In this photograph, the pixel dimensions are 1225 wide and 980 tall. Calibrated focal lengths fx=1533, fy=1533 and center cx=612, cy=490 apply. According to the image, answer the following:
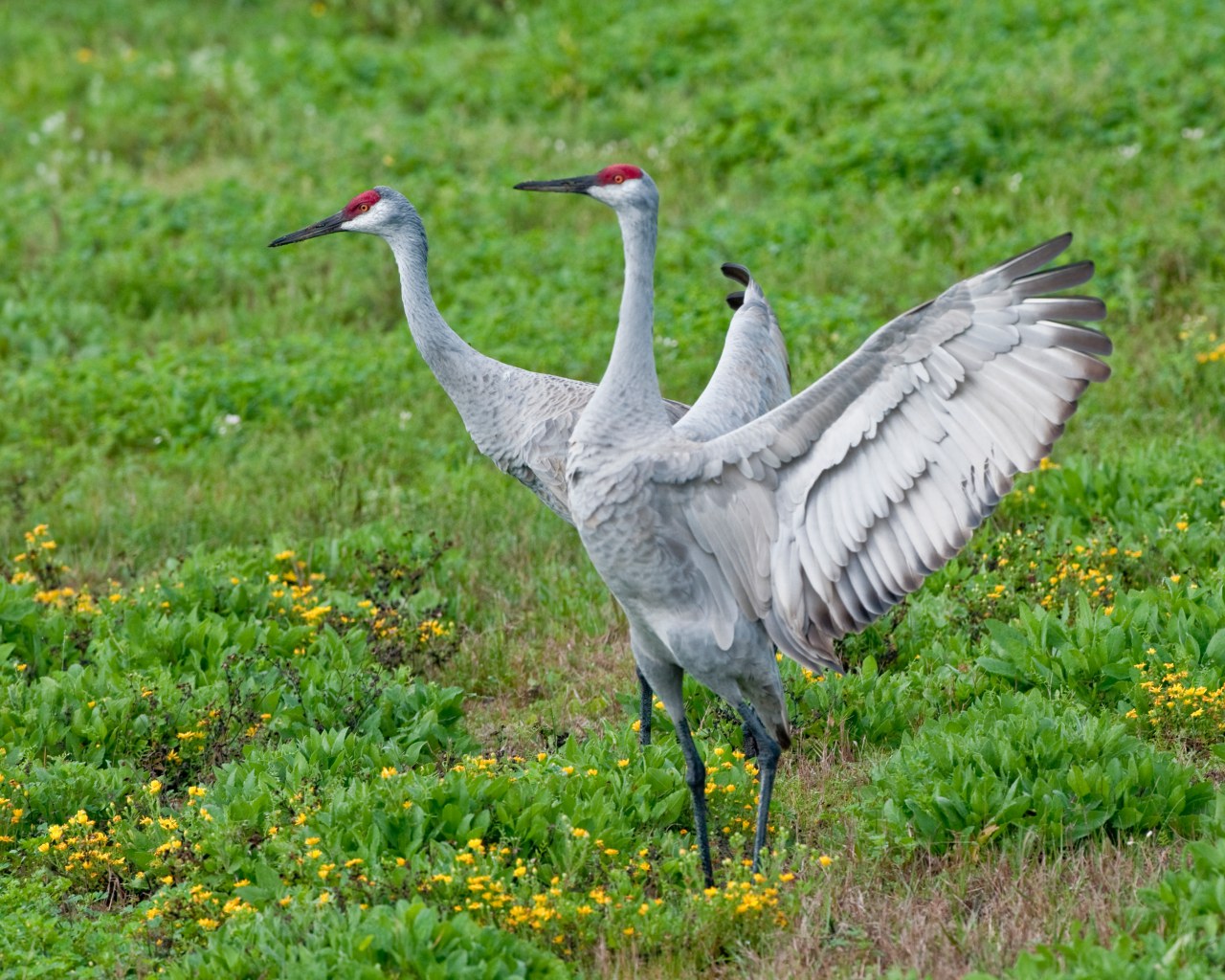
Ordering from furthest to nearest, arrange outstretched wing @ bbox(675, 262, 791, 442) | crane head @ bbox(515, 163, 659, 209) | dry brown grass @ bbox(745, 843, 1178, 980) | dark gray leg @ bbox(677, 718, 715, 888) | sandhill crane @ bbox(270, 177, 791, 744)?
sandhill crane @ bbox(270, 177, 791, 744) → outstretched wing @ bbox(675, 262, 791, 442) → crane head @ bbox(515, 163, 659, 209) → dark gray leg @ bbox(677, 718, 715, 888) → dry brown grass @ bbox(745, 843, 1178, 980)

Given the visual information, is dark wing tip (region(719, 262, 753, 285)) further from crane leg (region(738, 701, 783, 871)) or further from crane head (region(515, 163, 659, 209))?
crane leg (region(738, 701, 783, 871))

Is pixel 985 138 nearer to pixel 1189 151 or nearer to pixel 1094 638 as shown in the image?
pixel 1189 151

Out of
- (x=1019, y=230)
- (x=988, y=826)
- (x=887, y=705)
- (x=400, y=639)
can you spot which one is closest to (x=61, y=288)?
(x=400, y=639)

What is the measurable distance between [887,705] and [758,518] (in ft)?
3.63

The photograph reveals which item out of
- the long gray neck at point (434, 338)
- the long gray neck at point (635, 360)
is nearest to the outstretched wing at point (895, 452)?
the long gray neck at point (635, 360)

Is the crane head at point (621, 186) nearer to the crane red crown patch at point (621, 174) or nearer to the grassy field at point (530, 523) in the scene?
the crane red crown patch at point (621, 174)

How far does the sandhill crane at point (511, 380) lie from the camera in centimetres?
539

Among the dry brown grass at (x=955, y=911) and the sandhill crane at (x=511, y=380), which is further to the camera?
the sandhill crane at (x=511, y=380)

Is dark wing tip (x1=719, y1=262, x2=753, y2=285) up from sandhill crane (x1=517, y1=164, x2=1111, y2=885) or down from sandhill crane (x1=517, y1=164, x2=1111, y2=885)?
up

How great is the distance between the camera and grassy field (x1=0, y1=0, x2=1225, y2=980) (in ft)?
13.1

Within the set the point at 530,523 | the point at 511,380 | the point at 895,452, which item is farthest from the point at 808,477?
the point at 530,523

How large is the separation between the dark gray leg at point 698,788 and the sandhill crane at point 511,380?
1.21 m

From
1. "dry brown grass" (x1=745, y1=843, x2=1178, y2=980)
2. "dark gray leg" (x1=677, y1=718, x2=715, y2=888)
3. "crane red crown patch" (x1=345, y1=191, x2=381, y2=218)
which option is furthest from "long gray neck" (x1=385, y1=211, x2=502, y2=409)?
"dry brown grass" (x1=745, y1=843, x2=1178, y2=980)

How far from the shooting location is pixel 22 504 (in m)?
7.30
